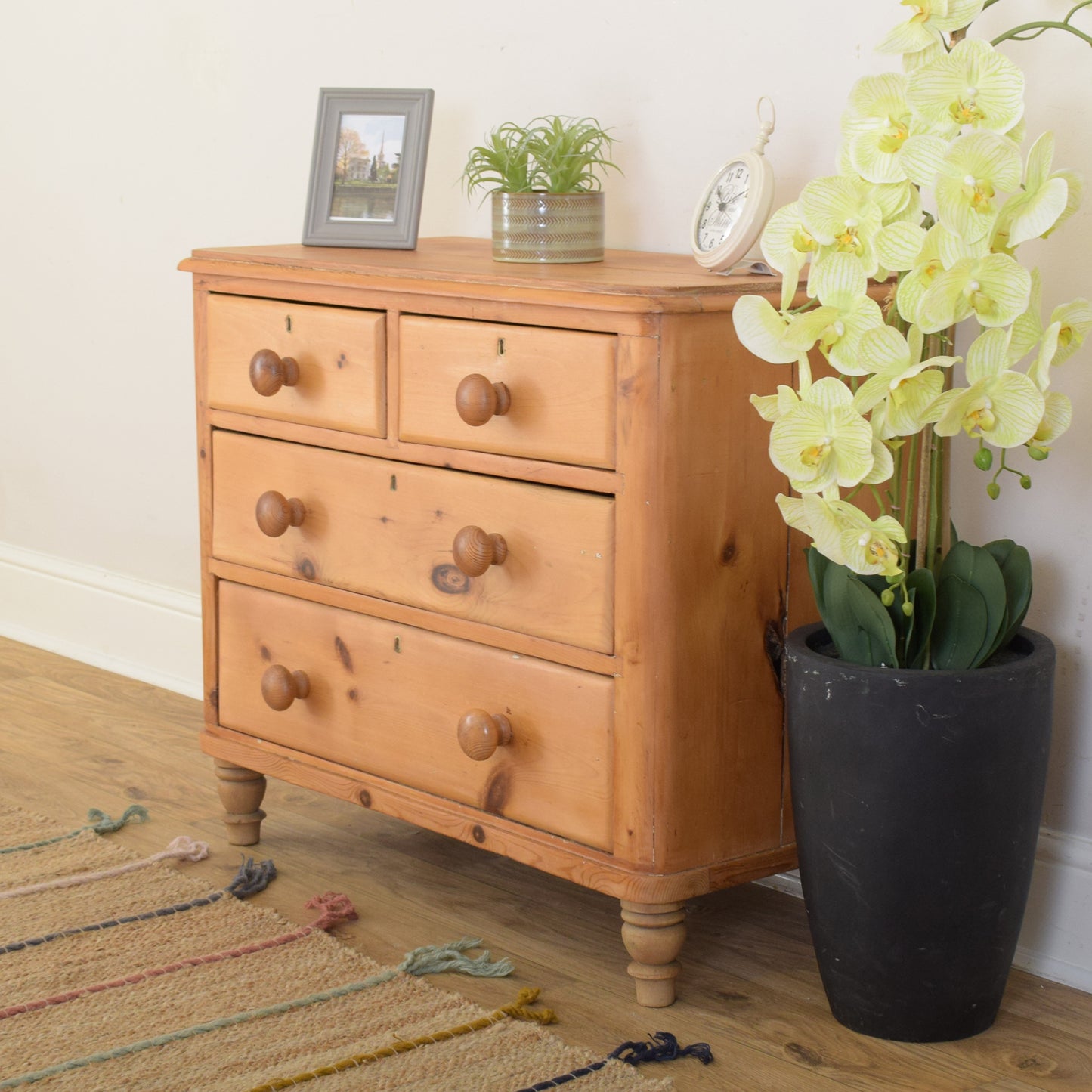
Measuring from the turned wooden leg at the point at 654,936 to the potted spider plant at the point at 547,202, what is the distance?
0.74m

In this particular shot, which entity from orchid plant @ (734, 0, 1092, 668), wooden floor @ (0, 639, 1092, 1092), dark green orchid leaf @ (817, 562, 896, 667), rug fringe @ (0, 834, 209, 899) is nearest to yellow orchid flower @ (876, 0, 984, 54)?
orchid plant @ (734, 0, 1092, 668)

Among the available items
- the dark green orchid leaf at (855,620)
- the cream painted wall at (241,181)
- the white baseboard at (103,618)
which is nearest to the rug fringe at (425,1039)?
the dark green orchid leaf at (855,620)

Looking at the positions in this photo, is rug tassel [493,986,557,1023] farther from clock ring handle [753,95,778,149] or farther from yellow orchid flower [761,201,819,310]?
clock ring handle [753,95,778,149]

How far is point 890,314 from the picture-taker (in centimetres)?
144

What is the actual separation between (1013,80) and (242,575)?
1100 mm

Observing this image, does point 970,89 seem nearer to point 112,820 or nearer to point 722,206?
point 722,206

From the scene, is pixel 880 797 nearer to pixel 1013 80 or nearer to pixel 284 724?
pixel 1013 80

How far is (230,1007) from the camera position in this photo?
61.9 inches

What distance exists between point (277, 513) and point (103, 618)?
Answer: 1.25 m

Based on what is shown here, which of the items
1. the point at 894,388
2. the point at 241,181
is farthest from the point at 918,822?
the point at 241,181

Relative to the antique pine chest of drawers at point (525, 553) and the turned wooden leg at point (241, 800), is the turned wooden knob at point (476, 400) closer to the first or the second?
the antique pine chest of drawers at point (525, 553)

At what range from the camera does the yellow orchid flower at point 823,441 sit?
132 cm

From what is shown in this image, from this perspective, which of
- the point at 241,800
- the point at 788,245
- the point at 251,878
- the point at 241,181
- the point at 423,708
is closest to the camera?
the point at 788,245

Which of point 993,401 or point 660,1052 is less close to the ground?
point 993,401
